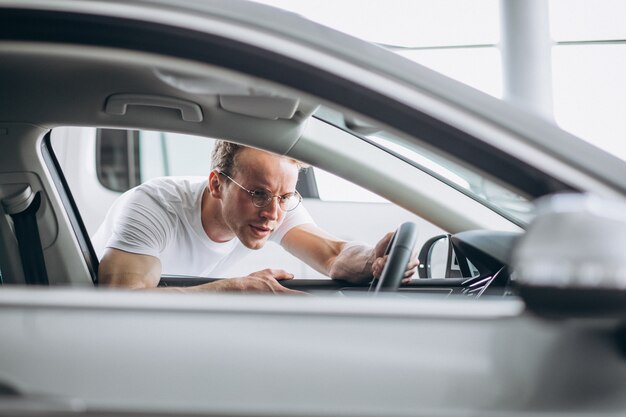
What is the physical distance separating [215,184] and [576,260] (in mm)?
1826

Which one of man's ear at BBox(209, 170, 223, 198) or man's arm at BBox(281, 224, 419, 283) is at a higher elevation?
man's ear at BBox(209, 170, 223, 198)

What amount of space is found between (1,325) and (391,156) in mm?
1146

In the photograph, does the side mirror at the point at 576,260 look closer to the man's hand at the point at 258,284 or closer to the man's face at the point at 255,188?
the man's hand at the point at 258,284

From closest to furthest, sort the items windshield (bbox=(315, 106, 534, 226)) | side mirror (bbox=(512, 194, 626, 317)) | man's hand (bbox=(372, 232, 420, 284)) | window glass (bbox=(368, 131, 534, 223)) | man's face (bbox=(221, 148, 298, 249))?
1. side mirror (bbox=(512, 194, 626, 317))
2. window glass (bbox=(368, 131, 534, 223))
3. windshield (bbox=(315, 106, 534, 226))
4. man's hand (bbox=(372, 232, 420, 284))
5. man's face (bbox=(221, 148, 298, 249))

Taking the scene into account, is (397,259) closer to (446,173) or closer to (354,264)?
(446,173)

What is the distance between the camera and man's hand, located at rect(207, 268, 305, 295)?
2008mm

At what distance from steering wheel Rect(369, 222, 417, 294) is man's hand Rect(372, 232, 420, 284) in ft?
0.28

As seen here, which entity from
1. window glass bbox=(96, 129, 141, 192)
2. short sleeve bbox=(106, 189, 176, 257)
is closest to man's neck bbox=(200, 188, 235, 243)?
short sleeve bbox=(106, 189, 176, 257)

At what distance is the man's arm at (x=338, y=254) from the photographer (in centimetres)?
199

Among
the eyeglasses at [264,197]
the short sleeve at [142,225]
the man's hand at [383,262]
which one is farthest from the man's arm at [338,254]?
the short sleeve at [142,225]

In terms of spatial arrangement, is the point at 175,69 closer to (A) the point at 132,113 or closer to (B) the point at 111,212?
(A) the point at 132,113

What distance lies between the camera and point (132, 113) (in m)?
1.78

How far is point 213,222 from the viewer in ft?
8.48

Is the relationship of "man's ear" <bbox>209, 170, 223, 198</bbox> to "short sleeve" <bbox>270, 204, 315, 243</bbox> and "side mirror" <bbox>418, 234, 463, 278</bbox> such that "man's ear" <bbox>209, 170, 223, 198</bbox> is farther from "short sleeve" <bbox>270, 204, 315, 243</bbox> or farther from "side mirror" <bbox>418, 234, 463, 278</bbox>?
"side mirror" <bbox>418, 234, 463, 278</bbox>
